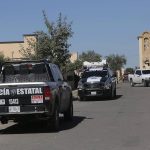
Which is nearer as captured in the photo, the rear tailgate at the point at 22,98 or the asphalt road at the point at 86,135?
the asphalt road at the point at 86,135

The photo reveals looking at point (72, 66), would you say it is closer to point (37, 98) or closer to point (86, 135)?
point (37, 98)

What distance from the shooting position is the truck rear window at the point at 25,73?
17.2 meters

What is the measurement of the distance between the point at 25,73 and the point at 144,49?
8955cm

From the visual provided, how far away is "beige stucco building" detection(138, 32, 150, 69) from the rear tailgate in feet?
286

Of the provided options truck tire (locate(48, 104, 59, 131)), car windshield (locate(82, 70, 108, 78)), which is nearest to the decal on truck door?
truck tire (locate(48, 104, 59, 131))

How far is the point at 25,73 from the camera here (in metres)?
17.4

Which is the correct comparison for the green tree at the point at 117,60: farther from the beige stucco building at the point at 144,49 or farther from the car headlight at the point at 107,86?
the car headlight at the point at 107,86

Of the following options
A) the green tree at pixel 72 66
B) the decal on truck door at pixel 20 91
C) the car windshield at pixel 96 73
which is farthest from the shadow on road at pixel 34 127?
the green tree at pixel 72 66

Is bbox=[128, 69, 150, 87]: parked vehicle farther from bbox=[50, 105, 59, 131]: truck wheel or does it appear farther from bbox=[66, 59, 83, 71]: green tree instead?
bbox=[50, 105, 59, 131]: truck wheel

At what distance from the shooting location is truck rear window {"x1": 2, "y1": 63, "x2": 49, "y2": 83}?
17250mm

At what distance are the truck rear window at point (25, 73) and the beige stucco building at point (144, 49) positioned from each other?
85712 mm

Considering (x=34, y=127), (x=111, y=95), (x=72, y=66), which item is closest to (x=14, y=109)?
(x=34, y=127)

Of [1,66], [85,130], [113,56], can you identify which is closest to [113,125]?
[85,130]

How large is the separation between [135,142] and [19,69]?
546cm
